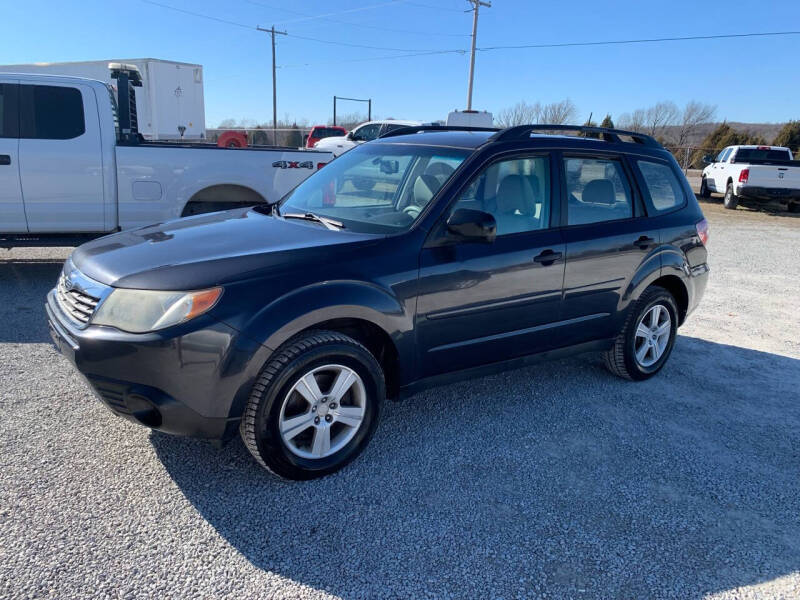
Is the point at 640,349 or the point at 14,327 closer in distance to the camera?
the point at 640,349

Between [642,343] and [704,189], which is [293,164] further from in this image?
[704,189]

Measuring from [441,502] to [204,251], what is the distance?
1736 mm

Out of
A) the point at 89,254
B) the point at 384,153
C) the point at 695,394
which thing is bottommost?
the point at 695,394

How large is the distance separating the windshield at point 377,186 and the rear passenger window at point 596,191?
0.86 m

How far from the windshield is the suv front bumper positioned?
1.09 meters

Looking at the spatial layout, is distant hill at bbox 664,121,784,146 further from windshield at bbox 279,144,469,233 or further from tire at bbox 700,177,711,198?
windshield at bbox 279,144,469,233

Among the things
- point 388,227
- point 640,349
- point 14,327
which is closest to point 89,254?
A: point 388,227

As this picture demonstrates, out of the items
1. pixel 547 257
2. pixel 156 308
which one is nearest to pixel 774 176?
pixel 547 257

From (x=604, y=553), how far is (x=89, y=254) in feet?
9.95

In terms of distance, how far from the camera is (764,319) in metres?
6.64

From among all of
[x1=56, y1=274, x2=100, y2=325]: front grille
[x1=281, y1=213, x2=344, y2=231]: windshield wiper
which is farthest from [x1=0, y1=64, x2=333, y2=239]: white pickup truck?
[x1=56, y1=274, x2=100, y2=325]: front grille

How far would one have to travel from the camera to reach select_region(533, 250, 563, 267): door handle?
3.79m

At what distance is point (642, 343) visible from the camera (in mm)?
4684

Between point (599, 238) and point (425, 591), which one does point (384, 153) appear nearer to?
point (599, 238)
